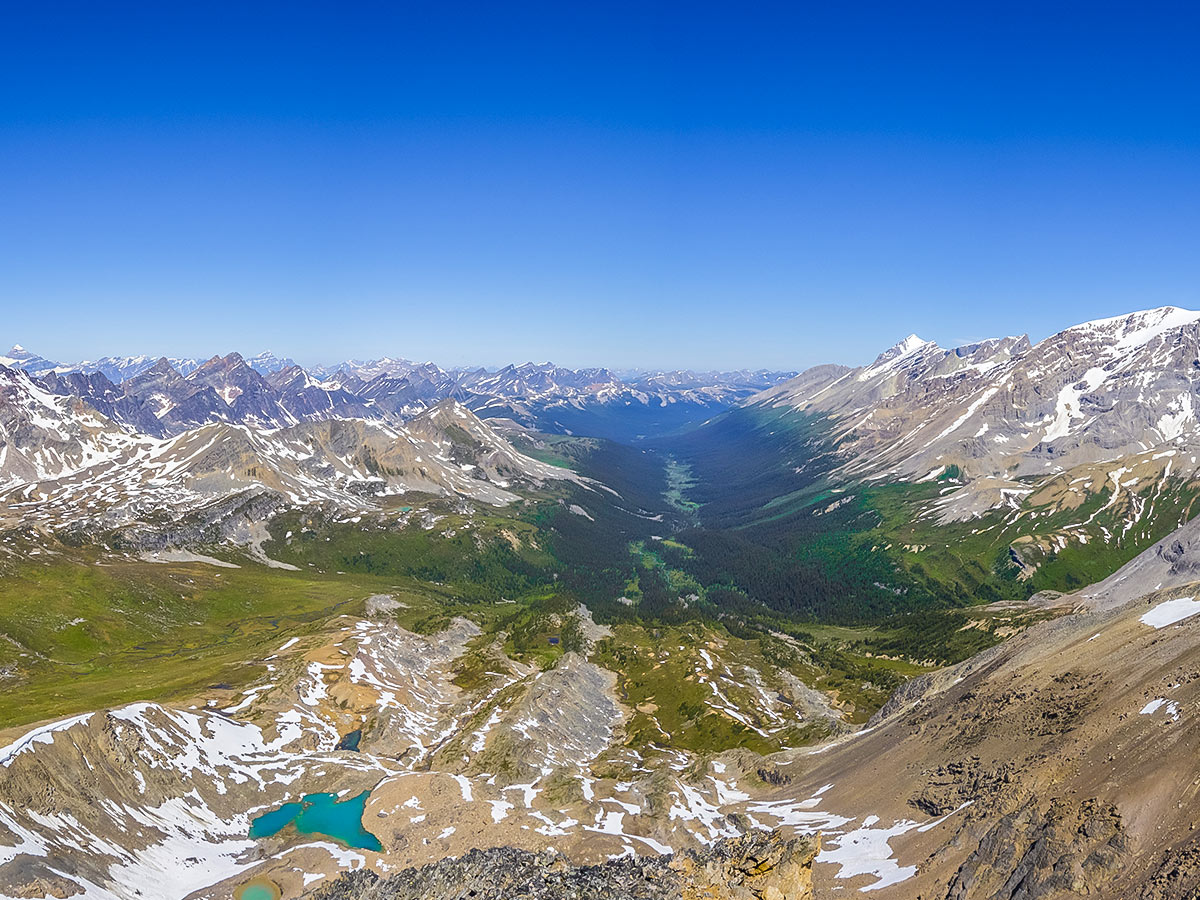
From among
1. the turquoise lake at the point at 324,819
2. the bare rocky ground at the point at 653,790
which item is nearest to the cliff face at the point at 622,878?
the bare rocky ground at the point at 653,790

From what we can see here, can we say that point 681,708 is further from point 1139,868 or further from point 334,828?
point 1139,868

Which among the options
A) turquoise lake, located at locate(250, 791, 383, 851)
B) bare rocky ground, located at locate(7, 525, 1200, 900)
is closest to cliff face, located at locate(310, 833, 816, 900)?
bare rocky ground, located at locate(7, 525, 1200, 900)

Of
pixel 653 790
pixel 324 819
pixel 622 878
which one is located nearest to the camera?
pixel 622 878

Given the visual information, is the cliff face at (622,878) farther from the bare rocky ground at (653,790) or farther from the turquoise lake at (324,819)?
the turquoise lake at (324,819)

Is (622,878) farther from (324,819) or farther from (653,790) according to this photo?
(324,819)

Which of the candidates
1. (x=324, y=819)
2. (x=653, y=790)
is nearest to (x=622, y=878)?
(x=653, y=790)

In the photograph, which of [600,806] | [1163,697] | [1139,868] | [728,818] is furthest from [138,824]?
[1163,697]
